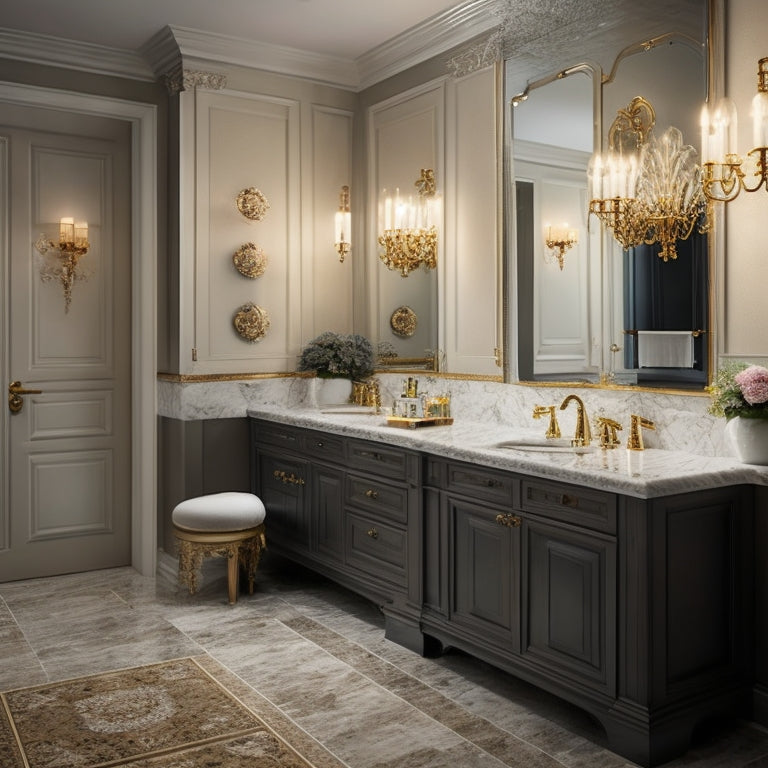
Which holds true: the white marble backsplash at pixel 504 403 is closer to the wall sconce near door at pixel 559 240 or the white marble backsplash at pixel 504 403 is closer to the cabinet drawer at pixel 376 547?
the wall sconce near door at pixel 559 240

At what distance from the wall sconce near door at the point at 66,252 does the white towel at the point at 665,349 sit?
3126mm

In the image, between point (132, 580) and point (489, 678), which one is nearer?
point (489, 678)

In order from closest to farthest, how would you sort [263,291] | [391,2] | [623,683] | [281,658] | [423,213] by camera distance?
[623,683] → [281,658] → [391,2] → [423,213] → [263,291]

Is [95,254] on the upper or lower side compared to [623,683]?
upper

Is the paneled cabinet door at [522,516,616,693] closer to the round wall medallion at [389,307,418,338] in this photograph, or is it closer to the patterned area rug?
the patterned area rug

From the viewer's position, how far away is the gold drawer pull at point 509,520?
2994 mm

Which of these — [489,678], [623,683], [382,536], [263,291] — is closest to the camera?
[623,683]

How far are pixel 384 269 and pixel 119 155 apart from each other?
1.67 meters

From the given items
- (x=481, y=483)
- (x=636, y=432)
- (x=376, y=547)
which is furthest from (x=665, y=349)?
(x=376, y=547)

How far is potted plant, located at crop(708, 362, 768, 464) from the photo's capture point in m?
2.77

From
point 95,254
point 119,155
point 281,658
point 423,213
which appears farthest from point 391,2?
point 281,658

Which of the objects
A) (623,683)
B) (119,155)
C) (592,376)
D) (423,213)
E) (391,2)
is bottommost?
(623,683)

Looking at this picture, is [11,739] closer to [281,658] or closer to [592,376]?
[281,658]

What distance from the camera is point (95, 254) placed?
16.3 feet
